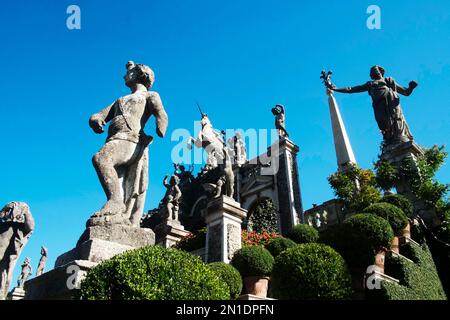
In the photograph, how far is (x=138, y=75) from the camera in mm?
5812

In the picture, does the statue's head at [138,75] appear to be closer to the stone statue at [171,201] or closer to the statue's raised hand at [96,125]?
the statue's raised hand at [96,125]

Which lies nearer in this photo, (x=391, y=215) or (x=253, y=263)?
(x=391, y=215)

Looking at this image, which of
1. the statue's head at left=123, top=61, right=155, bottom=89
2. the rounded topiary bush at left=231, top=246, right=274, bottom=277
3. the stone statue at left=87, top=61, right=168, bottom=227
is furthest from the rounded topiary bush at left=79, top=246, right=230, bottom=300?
the rounded topiary bush at left=231, top=246, right=274, bottom=277

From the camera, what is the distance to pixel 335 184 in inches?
415

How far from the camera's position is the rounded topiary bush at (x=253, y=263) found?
7430 mm

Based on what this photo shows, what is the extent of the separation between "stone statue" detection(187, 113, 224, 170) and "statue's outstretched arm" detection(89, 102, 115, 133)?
63.4 feet

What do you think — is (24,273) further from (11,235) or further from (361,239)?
(361,239)

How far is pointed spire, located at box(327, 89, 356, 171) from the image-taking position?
44.5 ft

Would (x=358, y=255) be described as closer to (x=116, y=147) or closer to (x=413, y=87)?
(x=116, y=147)

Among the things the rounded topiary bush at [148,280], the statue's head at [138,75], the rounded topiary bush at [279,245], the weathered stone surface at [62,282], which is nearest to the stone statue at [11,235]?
the statue's head at [138,75]

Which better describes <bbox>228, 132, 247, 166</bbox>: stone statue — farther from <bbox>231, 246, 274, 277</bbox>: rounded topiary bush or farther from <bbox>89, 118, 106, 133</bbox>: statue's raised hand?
<bbox>89, 118, 106, 133</bbox>: statue's raised hand

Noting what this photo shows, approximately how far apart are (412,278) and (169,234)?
9.32 m

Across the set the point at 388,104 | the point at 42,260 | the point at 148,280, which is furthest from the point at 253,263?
the point at 42,260
